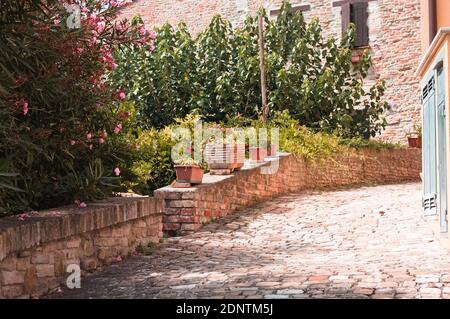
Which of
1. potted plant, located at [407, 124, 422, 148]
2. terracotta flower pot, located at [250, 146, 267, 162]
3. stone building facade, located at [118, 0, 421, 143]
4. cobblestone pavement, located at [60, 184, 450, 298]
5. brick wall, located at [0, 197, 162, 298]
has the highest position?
Answer: stone building facade, located at [118, 0, 421, 143]

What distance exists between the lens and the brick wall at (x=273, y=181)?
9.83 meters

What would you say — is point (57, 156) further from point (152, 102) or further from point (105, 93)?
point (152, 102)

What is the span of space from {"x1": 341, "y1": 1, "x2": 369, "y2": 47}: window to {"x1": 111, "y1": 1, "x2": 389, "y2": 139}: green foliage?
6.87 ft

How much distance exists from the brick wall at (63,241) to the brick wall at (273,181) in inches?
57.0

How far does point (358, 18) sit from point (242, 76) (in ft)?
17.0

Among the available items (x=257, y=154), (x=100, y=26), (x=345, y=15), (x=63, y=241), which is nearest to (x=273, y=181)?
(x=257, y=154)

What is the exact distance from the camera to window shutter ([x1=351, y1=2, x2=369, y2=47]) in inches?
766

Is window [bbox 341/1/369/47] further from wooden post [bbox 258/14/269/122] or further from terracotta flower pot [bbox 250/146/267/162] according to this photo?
terracotta flower pot [bbox 250/146/267/162]

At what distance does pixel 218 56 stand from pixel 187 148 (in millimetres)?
5695

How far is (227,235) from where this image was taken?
31.1 feet

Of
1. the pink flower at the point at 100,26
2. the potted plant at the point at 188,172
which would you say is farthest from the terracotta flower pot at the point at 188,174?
the pink flower at the point at 100,26

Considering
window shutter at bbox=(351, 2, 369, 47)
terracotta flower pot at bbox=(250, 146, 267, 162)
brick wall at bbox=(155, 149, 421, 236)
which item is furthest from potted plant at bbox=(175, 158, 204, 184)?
window shutter at bbox=(351, 2, 369, 47)

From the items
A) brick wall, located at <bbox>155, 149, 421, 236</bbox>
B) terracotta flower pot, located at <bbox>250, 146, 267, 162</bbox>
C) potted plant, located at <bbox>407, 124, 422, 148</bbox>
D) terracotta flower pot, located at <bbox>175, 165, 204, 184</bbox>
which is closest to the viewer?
brick wall, located at <bbox>155, 149, 421, 236</bbox>

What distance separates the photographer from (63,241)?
245 inches
